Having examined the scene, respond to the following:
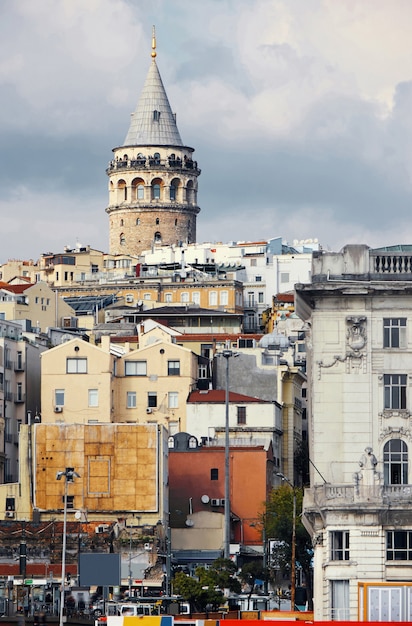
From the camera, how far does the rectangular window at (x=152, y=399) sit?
6201 inches

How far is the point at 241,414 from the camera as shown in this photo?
155 metres

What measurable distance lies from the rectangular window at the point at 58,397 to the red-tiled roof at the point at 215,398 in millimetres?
9037

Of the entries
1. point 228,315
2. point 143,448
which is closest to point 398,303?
point 143,448

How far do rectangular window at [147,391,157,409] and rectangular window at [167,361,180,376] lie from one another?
180 centimetres

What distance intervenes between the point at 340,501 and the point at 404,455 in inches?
156

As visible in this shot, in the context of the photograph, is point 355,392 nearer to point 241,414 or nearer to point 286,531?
point 286,531

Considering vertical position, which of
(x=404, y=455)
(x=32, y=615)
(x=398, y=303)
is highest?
(x=398, y=303)

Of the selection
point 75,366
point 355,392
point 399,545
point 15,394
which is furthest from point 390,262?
point 15,394

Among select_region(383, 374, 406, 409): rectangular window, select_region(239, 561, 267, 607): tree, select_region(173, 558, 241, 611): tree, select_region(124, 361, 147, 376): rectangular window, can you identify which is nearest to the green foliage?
select_region(239, 561, 267, 607): tree

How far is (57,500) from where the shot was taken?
13788 cm

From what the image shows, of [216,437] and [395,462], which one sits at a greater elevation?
[216,437]

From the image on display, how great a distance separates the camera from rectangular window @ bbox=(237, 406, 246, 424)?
15475 cm

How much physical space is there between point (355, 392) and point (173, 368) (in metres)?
66.1

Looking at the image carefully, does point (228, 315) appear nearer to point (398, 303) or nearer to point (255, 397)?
point (255, 397)
